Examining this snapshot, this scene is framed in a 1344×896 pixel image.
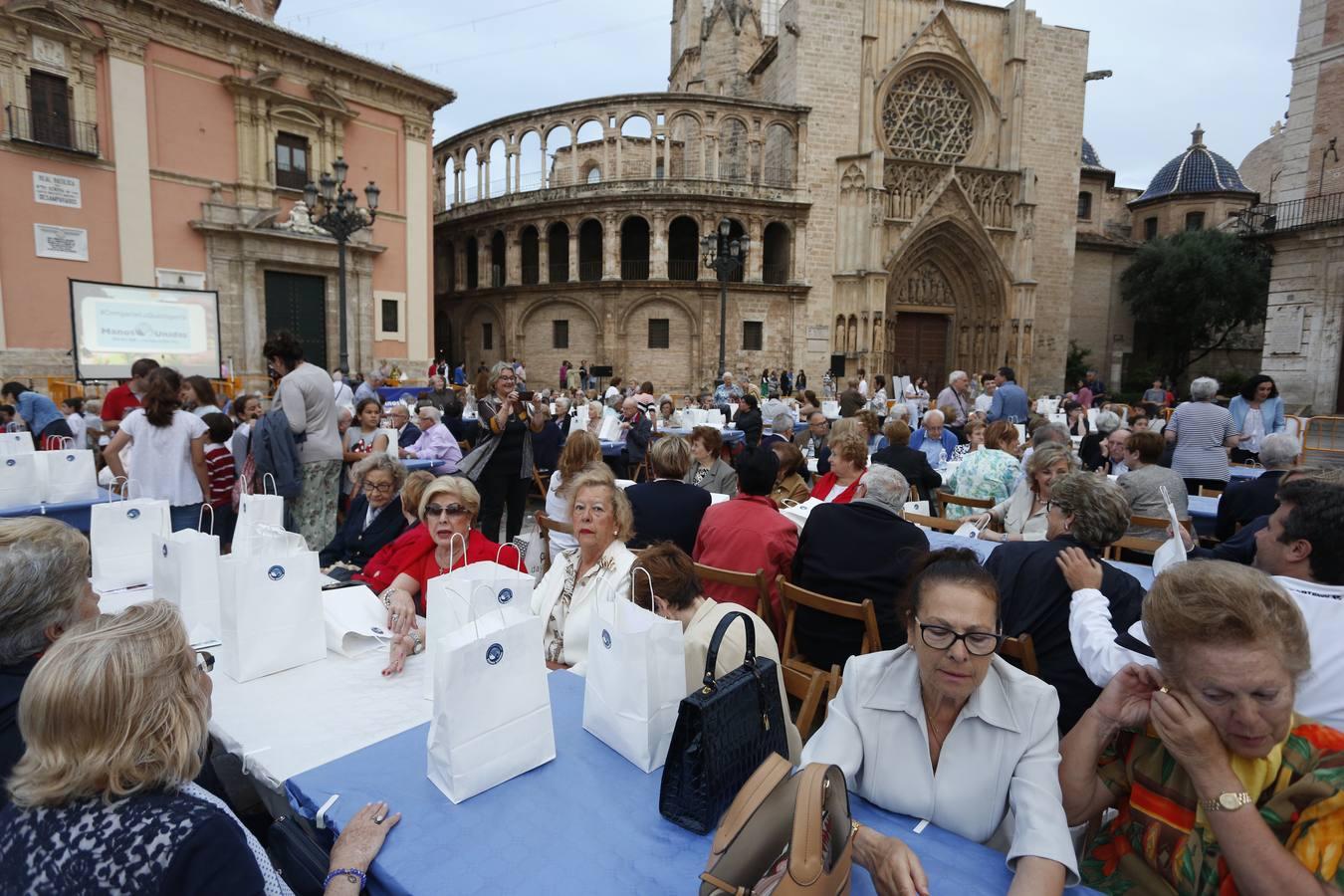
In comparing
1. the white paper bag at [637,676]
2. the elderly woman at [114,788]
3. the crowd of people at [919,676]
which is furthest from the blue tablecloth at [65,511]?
the white paper bag at [637,676]

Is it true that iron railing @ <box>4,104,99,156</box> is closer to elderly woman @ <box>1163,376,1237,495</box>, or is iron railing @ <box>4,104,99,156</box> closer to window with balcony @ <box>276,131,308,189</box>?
window with balcony @ <box>276,131,308,189</box>

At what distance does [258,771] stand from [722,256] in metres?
15.6

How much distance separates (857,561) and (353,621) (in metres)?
2.22

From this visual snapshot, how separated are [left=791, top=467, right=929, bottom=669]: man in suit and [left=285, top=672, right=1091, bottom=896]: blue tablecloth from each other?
139 cm

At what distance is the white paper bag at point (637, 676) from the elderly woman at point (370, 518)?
2.61 meters

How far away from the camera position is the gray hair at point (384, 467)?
14.2 ft

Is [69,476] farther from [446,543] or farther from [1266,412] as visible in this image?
[1266,412]

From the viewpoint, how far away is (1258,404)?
7.94 meters

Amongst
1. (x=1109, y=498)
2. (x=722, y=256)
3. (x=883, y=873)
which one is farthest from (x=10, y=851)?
(x=722, y=256)

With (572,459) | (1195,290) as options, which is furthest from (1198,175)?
(572,459)

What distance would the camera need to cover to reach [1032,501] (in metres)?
4.53

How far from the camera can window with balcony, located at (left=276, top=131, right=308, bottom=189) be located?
17703mm

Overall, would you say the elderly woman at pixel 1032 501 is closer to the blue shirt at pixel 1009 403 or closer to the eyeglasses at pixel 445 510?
the eyeglasses at pixel 445 510

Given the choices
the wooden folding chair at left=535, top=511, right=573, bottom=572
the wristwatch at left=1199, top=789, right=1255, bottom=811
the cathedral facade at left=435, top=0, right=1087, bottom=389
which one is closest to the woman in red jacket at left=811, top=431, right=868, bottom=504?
the wooden folding chair at left=535, top=511, right=573, bottom=572
